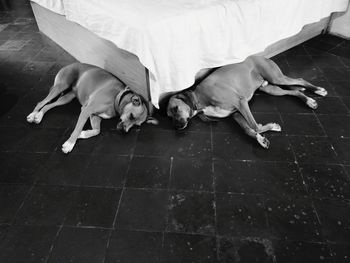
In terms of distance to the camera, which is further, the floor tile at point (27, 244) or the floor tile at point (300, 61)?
the floor tile at point (300, 61)

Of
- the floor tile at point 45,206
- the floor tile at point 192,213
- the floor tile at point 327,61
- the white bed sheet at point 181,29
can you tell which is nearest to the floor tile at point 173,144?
the white bed sheet at point 181,29

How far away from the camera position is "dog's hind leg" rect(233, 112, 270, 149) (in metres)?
2.36

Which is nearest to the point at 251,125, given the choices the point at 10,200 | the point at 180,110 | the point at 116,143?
the point at 180,110

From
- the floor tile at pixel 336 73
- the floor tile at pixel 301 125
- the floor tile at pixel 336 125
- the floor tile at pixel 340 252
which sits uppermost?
the floor tile at pixel 336 73

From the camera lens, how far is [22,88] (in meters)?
3.24

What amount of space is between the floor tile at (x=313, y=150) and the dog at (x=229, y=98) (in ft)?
0.75

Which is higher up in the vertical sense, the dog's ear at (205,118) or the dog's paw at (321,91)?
the dog's paw at (321,91)


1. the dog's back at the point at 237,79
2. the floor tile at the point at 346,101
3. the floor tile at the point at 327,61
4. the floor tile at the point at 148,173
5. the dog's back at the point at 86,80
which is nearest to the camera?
the floor tile at the point at 148,173

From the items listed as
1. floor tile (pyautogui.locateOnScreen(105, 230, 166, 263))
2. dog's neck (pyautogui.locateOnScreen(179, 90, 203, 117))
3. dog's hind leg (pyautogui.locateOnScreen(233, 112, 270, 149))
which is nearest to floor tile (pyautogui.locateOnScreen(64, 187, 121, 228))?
floor tile (pyautogui.locateOnScreen(105, 230, 166, 263))

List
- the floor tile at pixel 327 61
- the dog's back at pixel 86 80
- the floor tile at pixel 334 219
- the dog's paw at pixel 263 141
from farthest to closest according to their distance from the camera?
1. the floor tile at pixel 327 61
2. the dog's back at pixel 86 80
3. the dog's paw at pixel 263 141
4. the floor tile at pixel 334 219

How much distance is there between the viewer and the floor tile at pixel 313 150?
2250 millimetres

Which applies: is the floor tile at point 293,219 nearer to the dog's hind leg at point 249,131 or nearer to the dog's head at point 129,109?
the dog's hind leg at point 249,131

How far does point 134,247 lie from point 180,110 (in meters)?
1.25

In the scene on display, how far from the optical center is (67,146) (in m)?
2.39
